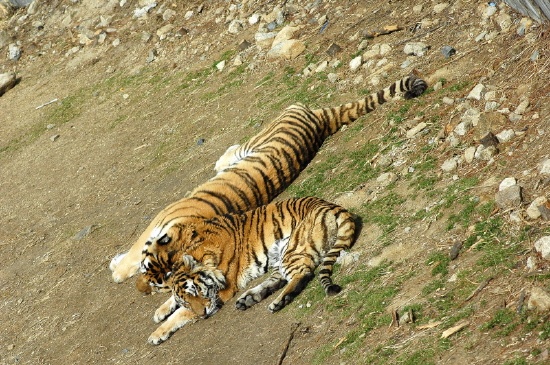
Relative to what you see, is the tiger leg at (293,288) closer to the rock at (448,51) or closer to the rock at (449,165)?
the rock at (449,165)

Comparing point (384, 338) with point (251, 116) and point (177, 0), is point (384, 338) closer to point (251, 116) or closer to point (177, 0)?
point (251, 116)

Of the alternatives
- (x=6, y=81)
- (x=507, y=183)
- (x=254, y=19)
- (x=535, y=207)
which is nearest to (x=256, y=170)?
(x=507, y=183)

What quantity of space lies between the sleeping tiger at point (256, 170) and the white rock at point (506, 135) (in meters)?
1.33

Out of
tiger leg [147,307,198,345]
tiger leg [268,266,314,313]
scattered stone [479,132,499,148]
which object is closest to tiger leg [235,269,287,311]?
tiger leg [268,266,314,313]

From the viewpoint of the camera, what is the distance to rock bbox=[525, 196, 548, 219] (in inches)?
138

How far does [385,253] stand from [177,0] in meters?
7.69

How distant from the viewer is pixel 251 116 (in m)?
7.21

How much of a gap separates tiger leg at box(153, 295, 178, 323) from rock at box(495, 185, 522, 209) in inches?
92.5

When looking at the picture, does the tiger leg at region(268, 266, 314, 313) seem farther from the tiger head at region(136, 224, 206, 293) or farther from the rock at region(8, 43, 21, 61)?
the rock at region(8, 43, 21, 61)

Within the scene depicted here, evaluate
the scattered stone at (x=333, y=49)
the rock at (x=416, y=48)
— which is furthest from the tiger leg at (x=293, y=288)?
the scattered stone at (x=333, y=49)

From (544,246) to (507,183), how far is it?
2.55 feet

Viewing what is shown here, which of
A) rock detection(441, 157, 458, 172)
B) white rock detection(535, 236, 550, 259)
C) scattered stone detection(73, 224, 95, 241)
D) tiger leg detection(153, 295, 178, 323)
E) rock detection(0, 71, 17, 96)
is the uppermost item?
rock detection(0, 71, 17, 96)

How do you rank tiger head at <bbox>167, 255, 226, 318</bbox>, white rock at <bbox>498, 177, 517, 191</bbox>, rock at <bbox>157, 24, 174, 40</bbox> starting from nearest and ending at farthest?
1. white rock at <bbox>498, 177, 517, 191</bbox>
2. tiger head at <bbox>167, 255, 226, 318</bbox>
3. rock at <bbox>157, 24, 174, 40</bbox>

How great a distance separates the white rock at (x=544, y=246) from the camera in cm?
317
